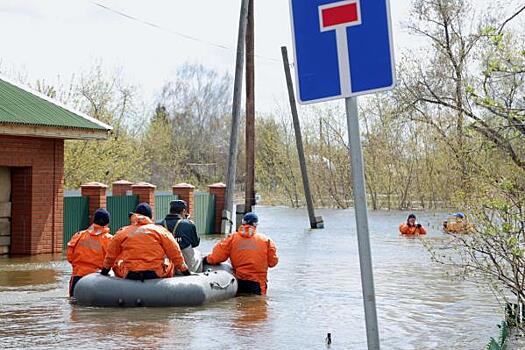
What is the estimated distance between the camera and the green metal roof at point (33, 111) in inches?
853

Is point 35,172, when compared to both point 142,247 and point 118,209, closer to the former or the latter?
point 118,209

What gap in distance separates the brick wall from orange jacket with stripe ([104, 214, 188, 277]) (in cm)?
988

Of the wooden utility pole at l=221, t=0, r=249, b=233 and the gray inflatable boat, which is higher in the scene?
the wooden utility pole at l=221, t=0, r=249, b=233

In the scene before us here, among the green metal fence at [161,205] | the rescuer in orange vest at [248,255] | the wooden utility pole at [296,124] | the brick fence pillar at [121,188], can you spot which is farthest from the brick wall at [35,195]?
the wooden utility pole at [296,124]

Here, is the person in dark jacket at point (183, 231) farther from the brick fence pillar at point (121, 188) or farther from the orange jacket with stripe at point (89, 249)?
the brick fence pillar at point (121, 188)

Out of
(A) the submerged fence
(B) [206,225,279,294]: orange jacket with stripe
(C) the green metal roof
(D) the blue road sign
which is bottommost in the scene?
(B) [206,225,279,294]: orange jacket with stripe

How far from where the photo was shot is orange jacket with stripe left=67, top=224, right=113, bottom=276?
1445cm

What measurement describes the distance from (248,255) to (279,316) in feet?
6.82

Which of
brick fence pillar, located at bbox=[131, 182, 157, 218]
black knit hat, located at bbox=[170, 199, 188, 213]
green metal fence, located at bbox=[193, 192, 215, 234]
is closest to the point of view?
black knit hat, located at bbox=[170, 199, 188, 213]

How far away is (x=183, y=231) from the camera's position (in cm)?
1464

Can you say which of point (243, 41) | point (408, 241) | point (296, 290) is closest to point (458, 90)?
point (408, 241)

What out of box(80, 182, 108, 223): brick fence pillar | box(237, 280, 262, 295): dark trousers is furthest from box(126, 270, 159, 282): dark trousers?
box(80, 182, 108, 223): brick fence pillar

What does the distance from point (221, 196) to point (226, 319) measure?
2150 centimetres

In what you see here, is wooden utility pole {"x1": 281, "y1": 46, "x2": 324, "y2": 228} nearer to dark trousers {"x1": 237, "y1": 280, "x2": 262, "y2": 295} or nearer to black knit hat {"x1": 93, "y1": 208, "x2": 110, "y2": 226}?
dark trousers {"x1": 237, "y1": 280, "x2": 262, "y2": 295}
